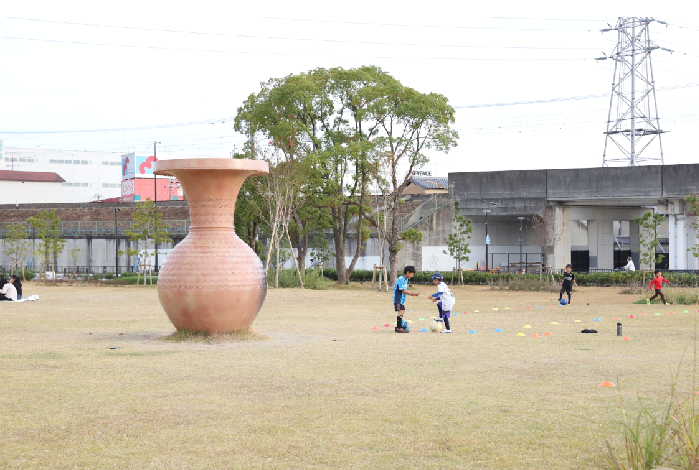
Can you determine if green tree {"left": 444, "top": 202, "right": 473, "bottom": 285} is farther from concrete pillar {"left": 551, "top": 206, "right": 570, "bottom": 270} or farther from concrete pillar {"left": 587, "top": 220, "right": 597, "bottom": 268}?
concrete pillar {"left": 587, "top": 220, "right": 597, "bottom": 268}

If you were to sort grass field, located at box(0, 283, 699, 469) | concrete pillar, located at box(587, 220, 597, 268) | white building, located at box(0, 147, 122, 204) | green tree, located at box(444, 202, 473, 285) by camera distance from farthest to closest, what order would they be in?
white building, located at box(0, 147, 122, 204) < concrete pillar, located at box(587, 220, 597, 268) < green tree, located at box(444, 202, 473, 285) < grass field, located at box(0, 283, 699, 469)

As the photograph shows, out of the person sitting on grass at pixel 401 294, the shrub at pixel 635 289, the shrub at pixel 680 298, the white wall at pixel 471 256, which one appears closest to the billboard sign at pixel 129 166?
the white wall at pixel 471 256

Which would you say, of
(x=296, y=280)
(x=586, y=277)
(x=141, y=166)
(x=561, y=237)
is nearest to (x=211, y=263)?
(x=296, y=280)

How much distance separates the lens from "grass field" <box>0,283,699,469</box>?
6.04m

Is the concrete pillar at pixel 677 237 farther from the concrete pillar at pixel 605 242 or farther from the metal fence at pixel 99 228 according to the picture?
the metal fence at pixel 99 228

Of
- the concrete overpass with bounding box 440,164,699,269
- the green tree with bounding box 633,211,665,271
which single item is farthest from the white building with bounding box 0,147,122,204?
the green tree with bounding box 633,211,665,271

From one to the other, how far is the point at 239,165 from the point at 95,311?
986 centimetres

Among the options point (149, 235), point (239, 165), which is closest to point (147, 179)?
point (149, 235)

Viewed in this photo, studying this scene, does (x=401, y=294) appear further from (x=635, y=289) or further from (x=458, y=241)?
(x=458, y=241)

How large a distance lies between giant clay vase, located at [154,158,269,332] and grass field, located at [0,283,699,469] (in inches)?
23.9

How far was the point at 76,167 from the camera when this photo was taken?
352 feet

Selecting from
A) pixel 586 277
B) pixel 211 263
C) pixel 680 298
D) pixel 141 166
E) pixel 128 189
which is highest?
pixel 141 166

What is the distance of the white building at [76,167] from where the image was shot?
10562 cm

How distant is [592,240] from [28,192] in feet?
208
